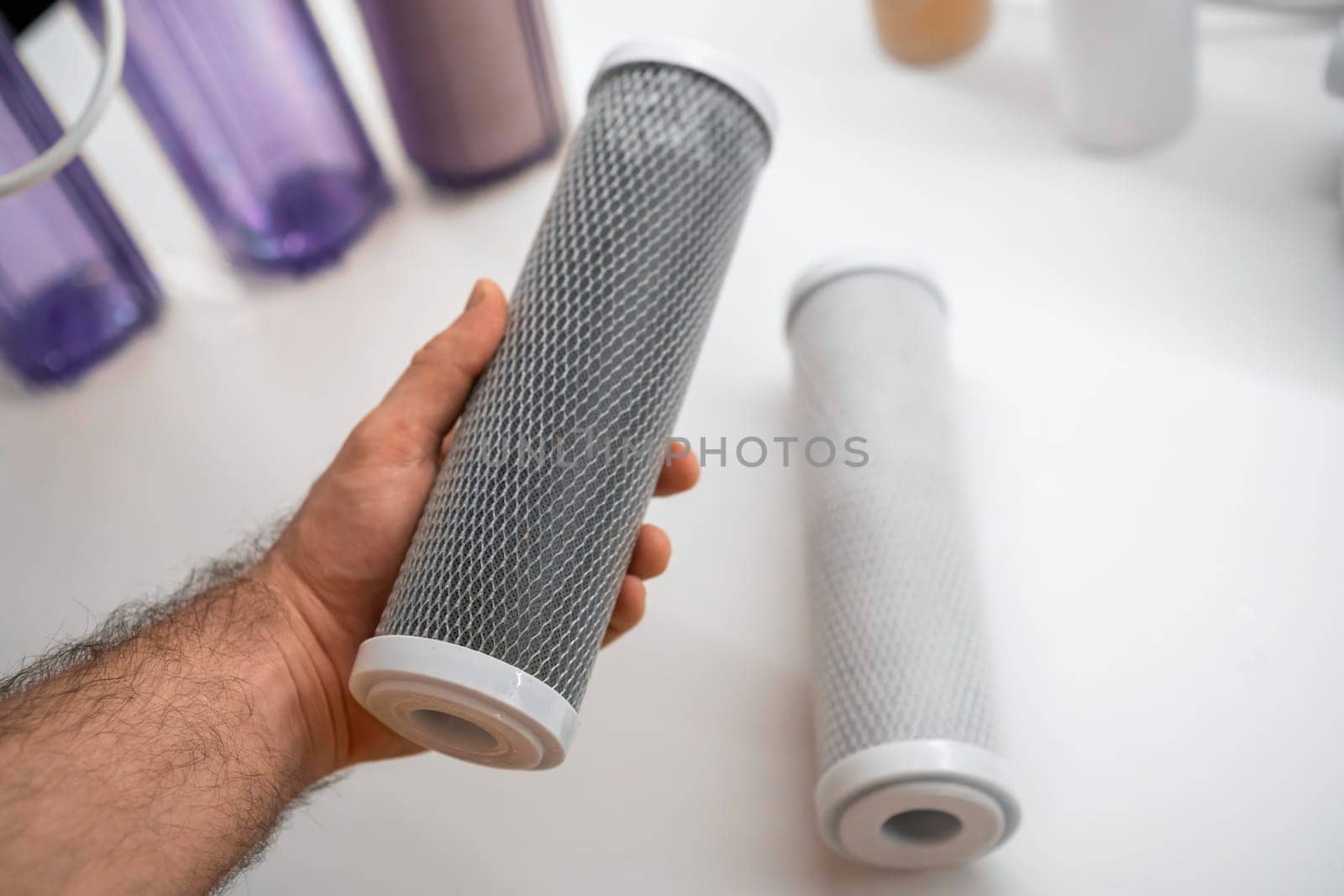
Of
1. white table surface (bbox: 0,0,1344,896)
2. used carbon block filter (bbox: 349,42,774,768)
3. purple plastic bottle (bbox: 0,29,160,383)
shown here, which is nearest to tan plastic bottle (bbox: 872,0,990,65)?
white table surface (bbox: 0,0,1344,896)

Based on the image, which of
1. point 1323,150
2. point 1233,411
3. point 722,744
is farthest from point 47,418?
point 1323,150

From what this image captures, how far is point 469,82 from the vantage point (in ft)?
2.86

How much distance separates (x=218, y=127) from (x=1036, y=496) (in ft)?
2.14

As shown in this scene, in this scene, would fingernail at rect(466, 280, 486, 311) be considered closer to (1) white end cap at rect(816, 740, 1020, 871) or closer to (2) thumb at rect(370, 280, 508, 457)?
(2) thumb at rect(370, 280, 508, 457)

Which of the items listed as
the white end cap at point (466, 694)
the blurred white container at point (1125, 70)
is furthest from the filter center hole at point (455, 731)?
the blurred white container at point (1125, 70)

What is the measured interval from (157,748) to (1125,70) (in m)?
0.77

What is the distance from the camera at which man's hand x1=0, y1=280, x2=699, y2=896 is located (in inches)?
19.7

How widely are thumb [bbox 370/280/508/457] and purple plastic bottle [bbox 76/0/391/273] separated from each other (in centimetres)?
36

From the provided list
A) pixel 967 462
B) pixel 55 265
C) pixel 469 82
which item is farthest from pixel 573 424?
pixel 55 265

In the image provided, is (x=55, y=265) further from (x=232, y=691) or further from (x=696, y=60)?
(x=696, y=60)

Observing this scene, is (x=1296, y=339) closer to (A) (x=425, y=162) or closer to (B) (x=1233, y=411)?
(B) (x=1233, y=411)

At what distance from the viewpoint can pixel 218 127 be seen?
861mm

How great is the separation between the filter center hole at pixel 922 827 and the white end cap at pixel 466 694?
0.18 metres

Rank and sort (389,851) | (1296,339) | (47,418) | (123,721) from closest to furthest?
(123,721) → (389,851) → (1296,339) → (47,418)
